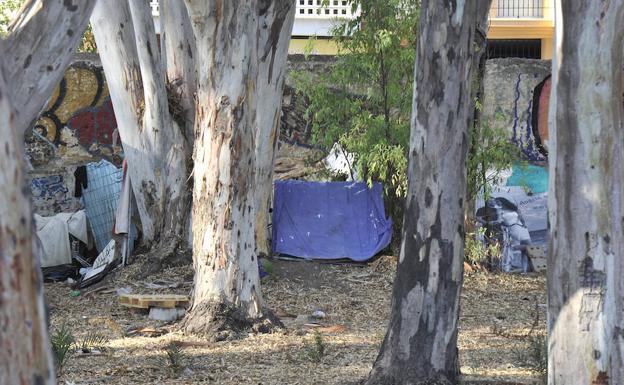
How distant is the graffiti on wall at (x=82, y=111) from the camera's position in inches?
630

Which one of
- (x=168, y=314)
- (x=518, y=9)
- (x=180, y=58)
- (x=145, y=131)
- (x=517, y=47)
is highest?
(x=518, y=9)

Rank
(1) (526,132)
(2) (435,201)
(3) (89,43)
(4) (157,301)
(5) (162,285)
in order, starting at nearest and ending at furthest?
(2) (435,201)
(4) (157,301)
(5) (162,285)
(1) (526,132)
(3) (89,43)

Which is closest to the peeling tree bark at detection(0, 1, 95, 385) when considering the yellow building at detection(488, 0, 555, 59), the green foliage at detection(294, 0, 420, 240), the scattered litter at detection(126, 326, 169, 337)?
the scattered litter at detection(126, 326, 169, 337)

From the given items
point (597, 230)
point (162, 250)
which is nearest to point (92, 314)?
point (162, 250)

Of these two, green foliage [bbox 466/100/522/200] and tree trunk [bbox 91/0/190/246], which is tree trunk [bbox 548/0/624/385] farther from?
tree trunk [bbox 91/0/190/246]

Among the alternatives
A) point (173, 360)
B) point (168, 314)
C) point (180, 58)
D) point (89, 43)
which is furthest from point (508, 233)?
point (89, 43)

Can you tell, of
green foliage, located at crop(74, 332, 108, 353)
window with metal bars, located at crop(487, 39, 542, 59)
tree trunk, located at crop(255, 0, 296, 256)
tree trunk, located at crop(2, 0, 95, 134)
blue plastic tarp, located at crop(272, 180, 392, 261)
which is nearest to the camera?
tree trunk, located at crop(2, 0, 95, 134)

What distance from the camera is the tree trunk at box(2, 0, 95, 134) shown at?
4773mm

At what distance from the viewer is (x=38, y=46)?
15.9 ft

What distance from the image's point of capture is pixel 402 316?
6.86 m

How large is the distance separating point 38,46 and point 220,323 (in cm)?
487

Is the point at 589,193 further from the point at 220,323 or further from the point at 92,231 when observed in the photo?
the point at 92,231

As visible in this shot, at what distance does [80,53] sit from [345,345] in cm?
880

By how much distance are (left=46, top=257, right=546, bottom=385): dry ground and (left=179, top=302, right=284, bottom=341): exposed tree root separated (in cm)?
11
